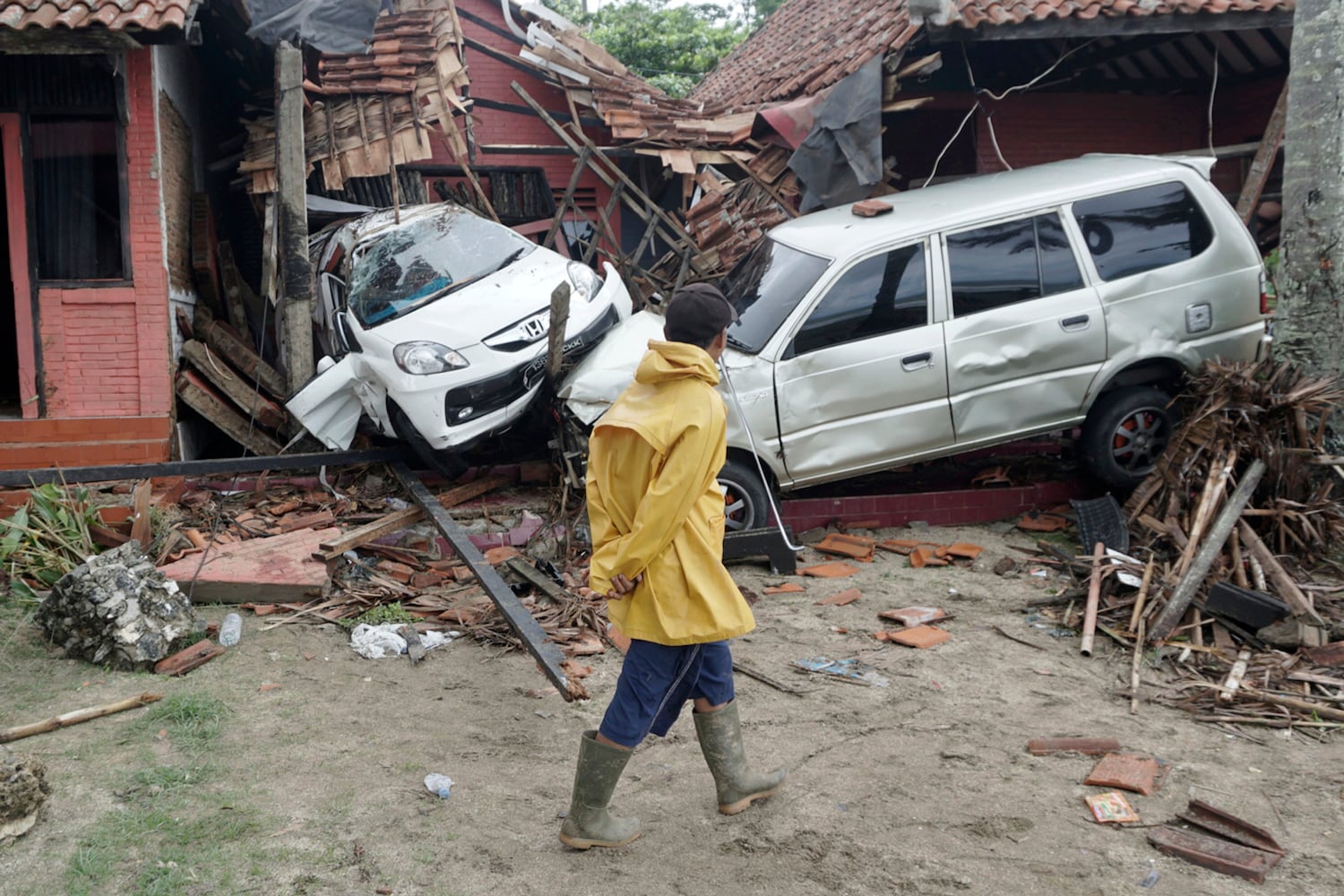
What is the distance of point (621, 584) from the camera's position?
339 cm

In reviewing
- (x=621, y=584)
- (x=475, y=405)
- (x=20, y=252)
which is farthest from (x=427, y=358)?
(x=621, y=584)

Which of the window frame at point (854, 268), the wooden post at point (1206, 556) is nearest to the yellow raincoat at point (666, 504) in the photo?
the wooden post at point (1206, 556)

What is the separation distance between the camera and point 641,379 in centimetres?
346

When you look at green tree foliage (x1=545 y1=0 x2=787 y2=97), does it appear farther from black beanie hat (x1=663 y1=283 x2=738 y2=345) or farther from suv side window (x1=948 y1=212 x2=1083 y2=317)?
black beanie hat (x1=663 y1=283 x2=738 y2=345)

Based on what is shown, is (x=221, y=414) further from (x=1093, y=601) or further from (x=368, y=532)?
(x=1093, y=601)

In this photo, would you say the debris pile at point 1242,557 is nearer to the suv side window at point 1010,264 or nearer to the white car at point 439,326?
the suv side window at point 1010,264

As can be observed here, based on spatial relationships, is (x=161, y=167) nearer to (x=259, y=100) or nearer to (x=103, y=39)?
(x=103, y=39)

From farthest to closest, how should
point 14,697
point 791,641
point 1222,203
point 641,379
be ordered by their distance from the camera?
1. point 1222,203
2. point 791,641
3. point 14,697
4. point 641,379

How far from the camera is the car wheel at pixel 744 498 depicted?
6.74 metres

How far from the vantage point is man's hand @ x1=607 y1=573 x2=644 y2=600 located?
3.39 metres

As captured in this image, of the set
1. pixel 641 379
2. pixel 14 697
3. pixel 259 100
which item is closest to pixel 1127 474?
pixel 641 379

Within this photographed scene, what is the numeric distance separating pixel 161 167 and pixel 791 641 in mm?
6730

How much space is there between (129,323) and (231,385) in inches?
37.0

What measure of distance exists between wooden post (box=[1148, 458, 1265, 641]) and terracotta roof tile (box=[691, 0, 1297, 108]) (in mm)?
3704
